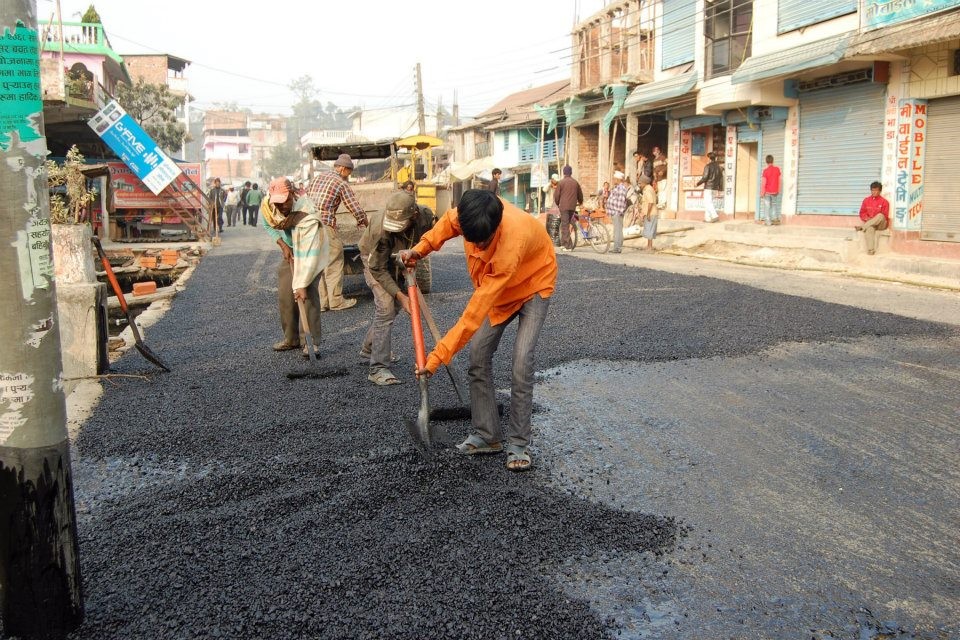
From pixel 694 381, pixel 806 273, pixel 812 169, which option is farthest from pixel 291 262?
pixel 812 169

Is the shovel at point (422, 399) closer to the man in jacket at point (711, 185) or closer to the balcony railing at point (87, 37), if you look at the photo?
the man in jacket at point (711, 185)

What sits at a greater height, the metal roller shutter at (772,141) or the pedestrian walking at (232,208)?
the metal roller shutter at (772,141)

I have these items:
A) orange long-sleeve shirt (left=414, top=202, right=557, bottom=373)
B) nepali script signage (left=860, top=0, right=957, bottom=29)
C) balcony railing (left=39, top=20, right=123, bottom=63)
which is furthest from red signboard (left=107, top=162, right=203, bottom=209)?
orange long-sleeve shirt (left=414, top=202, right=557, bottom=373)

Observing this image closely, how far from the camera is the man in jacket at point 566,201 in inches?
722

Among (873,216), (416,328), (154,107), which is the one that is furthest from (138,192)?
(416,328)

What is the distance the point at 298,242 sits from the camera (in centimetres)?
742

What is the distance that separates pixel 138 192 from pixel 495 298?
21731mm

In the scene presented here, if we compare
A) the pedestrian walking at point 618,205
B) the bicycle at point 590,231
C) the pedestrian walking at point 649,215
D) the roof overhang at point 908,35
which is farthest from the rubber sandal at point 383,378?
the pedestrian walking at point 649,215

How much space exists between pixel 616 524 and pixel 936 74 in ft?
45.2

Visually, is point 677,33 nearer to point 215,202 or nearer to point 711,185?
point 711,185

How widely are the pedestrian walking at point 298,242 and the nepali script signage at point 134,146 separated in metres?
14.9

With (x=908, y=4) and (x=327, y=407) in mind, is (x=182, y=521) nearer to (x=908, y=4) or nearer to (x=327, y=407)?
(x=327, y=407)

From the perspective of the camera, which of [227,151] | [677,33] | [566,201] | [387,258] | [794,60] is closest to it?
[387,258]

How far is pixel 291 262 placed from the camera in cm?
778
